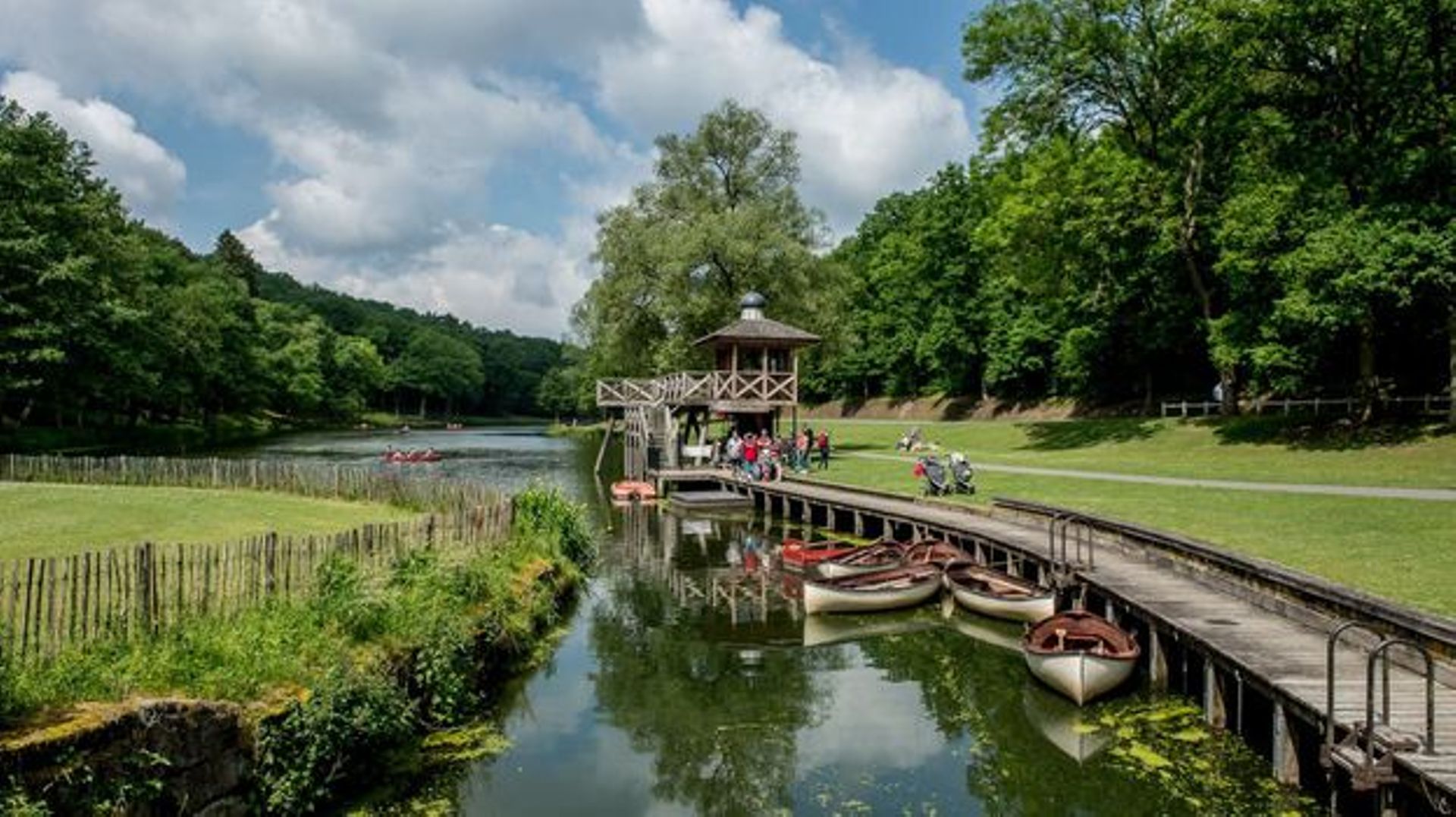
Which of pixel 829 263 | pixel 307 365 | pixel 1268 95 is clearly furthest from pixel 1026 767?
pixel 307 365

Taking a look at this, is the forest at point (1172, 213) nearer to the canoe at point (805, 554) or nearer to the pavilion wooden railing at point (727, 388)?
the pavilion wooden railing at point (727, 388)

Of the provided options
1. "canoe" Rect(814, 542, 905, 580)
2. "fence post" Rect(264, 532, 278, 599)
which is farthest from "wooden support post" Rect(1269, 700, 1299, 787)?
"fence post" Rect(264, 532, 278, 599)

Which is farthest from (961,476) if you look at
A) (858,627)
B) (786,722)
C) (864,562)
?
(786,722)

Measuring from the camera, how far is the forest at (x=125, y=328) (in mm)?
53562

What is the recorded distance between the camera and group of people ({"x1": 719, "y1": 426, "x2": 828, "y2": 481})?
4066 centimetres

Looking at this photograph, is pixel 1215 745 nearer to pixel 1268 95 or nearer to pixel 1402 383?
pixel 1268 95

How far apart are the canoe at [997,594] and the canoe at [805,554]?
362 cm

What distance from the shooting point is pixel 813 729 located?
44.4 feet

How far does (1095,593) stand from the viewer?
17922 millimetres

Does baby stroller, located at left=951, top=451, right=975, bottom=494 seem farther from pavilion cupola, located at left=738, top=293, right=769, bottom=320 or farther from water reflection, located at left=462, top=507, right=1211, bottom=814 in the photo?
pavilion cupola, located at left=738, top=293, right=769, bottom=320

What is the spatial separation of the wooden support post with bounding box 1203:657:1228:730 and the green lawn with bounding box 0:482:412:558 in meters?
18.6

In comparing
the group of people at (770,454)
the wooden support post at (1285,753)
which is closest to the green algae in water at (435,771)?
the wooden support post at (1285,753)

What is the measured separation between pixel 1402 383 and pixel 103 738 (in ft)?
170

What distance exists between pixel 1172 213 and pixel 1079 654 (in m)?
35.0
